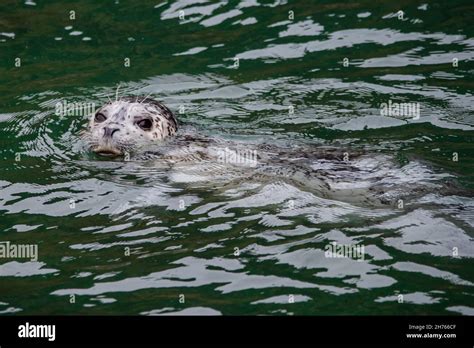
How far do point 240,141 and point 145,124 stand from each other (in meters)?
1.03

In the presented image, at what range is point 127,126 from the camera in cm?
969

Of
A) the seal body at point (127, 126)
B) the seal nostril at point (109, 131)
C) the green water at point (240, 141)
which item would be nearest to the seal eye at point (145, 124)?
the seal body at point (127, 126)

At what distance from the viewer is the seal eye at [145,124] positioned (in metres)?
9.80

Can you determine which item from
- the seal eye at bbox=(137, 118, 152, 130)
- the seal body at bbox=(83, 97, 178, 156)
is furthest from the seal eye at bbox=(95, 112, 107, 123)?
the seal eye at bbox=(137, 118, 152, 130)

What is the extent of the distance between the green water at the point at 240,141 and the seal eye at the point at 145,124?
20.2 inches

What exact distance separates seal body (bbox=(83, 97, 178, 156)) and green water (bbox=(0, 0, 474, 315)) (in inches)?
8.5

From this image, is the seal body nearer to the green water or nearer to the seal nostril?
the seal nostril

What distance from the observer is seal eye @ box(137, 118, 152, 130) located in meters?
9.80

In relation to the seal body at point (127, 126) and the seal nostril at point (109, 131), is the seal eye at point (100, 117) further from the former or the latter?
the seal nostril at point (109, 131)

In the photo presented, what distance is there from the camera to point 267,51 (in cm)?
1246

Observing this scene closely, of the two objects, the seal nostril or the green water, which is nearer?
the green water
